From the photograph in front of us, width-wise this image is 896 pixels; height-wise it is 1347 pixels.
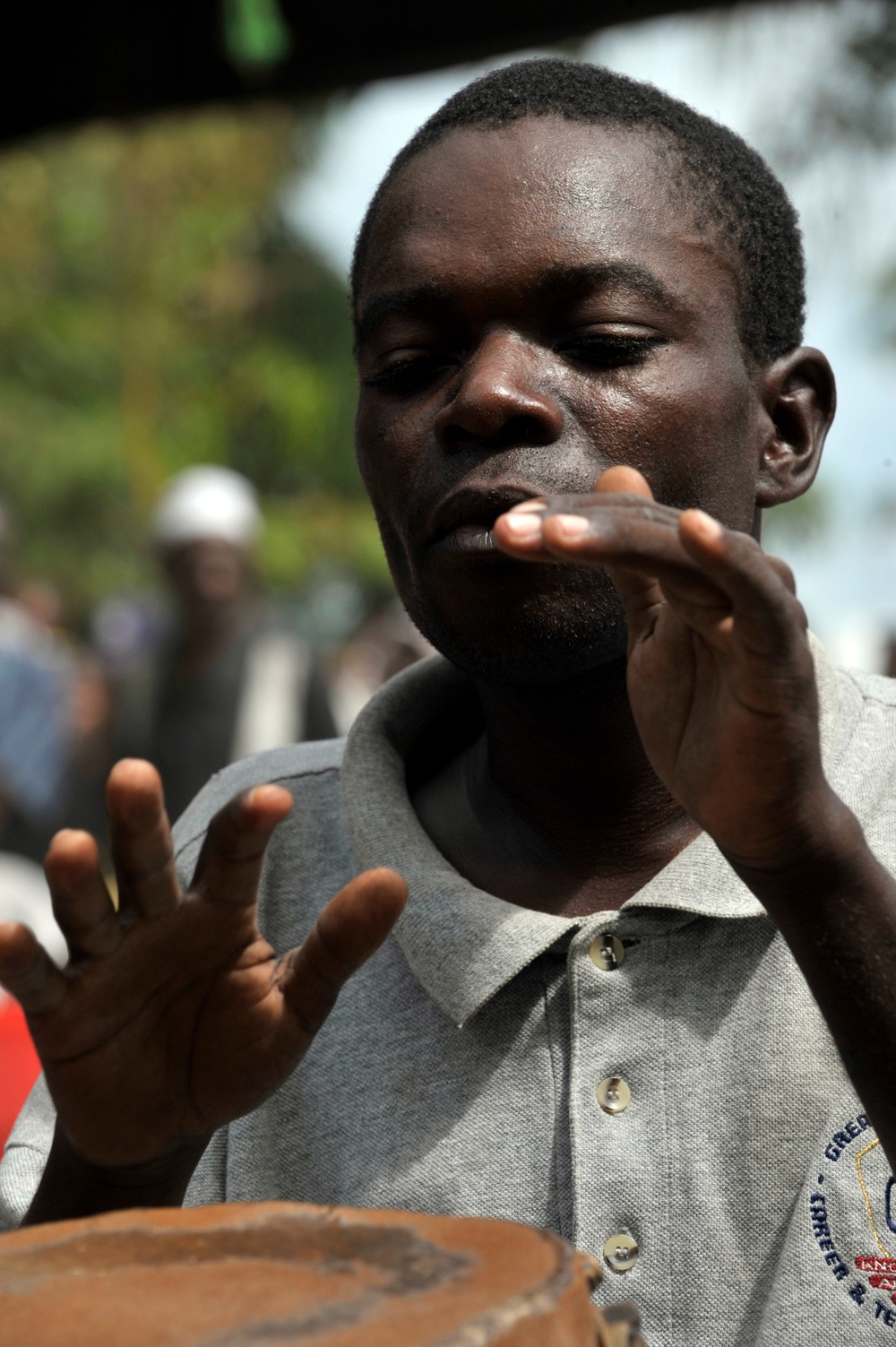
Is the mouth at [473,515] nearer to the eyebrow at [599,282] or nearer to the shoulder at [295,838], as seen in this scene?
the eyebrow at [599,282]

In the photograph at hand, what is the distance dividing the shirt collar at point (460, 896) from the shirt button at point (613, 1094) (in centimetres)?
15

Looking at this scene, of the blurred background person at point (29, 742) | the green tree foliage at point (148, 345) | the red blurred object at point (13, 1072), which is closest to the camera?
the red blurred object at point (13, 1072)

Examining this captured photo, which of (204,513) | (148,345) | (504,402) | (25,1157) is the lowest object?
(148,345)

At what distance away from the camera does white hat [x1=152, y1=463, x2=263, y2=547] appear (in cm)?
659

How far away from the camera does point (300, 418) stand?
19.5m

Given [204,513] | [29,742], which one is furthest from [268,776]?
[204,513]

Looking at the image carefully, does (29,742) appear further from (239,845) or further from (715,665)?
(715,665)

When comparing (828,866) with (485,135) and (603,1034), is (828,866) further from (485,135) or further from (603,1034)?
(485,135)

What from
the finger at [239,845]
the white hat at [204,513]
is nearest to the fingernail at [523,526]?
the finger at [239,845]

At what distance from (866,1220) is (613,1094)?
10.8 inches

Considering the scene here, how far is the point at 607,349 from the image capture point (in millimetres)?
1792

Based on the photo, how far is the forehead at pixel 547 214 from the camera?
5.87 ft

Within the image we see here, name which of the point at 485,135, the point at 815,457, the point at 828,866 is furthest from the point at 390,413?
the point at 828,866

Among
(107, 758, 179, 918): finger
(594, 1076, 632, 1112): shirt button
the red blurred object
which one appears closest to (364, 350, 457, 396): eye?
(107, 758, 179, 918): finger
